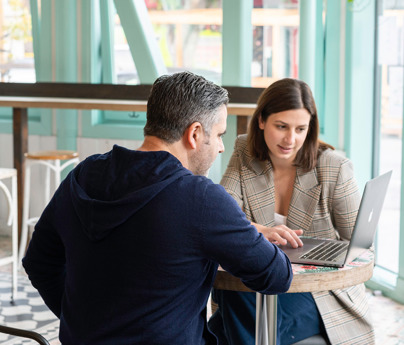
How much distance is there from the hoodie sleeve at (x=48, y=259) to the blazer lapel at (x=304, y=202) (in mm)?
1044

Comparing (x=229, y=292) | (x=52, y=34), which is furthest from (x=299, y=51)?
(x=229, y=292)

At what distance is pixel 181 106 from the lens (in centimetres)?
159

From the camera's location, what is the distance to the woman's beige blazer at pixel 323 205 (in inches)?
94.1

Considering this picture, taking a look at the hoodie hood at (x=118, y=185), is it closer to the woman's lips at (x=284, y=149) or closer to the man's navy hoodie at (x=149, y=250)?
the man's navy hoodie at (x=149, y=250)

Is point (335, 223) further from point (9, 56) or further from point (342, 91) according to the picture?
point (9, 56)

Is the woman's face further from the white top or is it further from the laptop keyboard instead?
the laptop keyboard

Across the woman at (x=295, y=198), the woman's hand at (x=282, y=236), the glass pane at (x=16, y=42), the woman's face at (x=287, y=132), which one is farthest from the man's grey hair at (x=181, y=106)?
the glass pane at (x=16, y=42)

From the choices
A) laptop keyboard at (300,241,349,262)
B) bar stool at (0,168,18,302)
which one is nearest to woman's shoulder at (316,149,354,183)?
laptop keyboard at (300,241,349,262)

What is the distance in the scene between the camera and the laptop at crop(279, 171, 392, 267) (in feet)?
6.28

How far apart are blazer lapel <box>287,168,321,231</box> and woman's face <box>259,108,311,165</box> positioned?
0.12m

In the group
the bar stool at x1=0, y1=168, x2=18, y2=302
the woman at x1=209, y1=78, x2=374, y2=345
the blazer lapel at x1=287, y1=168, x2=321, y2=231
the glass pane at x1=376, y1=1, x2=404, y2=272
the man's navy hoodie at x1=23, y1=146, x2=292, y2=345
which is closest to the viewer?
the man's navy hoodie at x1=23, y1=146, x2=292, y2=345

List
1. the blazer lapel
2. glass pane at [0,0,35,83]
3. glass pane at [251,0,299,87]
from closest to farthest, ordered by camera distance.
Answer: the blazer lapel < glass pane at [251,0,299,87] < glass pane at [0,0,35,83]

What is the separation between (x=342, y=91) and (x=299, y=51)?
0.40m

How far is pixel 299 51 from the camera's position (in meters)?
4.57
